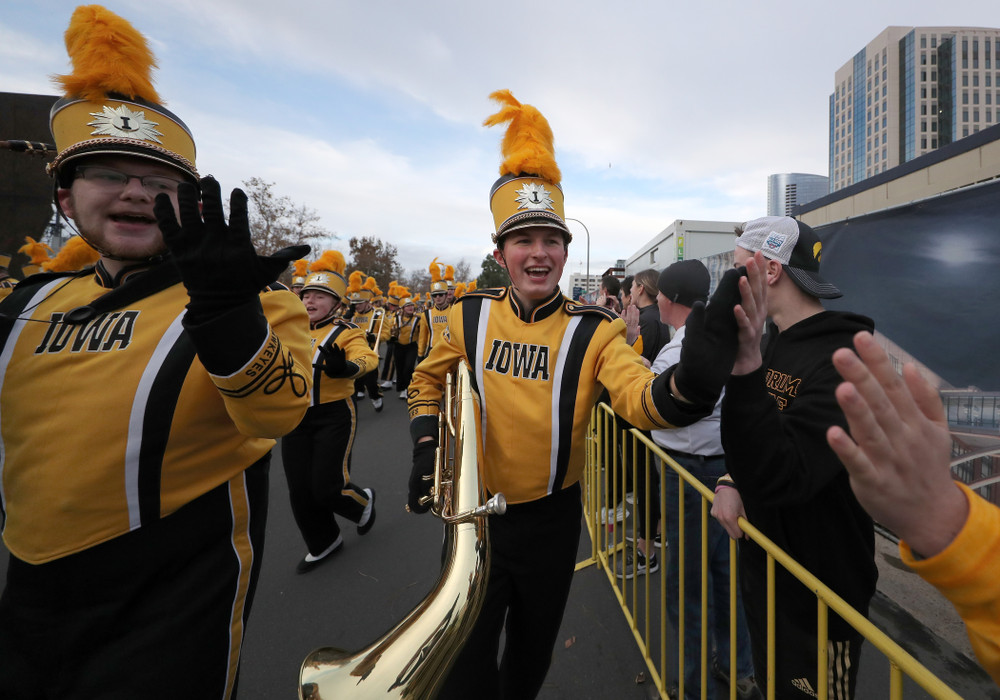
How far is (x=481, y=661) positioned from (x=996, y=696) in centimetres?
280

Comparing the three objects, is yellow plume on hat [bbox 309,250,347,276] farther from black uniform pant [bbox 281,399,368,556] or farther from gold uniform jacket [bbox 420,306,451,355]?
gold uniform jacket [bbox 420,306,451,355]

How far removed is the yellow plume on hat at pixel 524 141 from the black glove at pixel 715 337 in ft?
3.90

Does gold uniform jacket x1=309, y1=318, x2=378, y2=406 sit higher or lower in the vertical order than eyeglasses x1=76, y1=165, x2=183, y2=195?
lower

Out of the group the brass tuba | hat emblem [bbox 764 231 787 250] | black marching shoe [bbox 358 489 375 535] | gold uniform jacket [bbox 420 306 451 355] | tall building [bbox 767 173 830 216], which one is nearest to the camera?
the brass tuba

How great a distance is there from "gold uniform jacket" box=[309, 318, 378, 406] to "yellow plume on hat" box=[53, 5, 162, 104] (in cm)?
229

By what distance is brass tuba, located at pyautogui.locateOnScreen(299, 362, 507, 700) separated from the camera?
2.78ft

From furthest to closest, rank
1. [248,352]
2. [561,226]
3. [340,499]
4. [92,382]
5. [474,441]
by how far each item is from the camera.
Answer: [340,499] < [561,226] < [474,441] < [92,382] < [248,352]

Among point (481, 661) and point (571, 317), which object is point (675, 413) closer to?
point (571, 317)

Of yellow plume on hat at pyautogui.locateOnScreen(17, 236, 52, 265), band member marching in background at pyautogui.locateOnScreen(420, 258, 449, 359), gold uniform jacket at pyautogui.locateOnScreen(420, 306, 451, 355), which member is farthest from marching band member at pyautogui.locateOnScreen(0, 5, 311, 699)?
gold uniform jacket at pyautogui.locateOnScreen(420, 306, 451, 355)

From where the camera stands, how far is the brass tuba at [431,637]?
33.4 inches

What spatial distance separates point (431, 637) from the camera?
0.94 m

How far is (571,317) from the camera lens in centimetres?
200

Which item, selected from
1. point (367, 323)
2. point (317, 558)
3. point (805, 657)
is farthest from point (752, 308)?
point (367, 323)

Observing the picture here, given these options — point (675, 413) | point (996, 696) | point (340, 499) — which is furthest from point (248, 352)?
point (996, 696)
